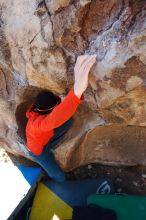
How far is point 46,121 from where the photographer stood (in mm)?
1990

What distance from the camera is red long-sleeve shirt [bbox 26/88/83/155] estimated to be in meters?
1.85

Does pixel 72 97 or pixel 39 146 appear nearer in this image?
pixel 72 97

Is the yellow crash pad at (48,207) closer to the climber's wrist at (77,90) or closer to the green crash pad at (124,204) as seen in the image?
the green crash pad at (124,204)

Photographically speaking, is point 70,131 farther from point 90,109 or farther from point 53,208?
point 53,208

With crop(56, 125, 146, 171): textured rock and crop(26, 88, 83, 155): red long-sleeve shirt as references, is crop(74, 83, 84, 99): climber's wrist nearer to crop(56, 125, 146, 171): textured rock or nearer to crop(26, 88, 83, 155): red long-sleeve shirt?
crop(26, 88, 83, 155): red long-sleeve shirt

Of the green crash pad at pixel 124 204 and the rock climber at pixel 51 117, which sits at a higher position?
the rock climber at pixel 51 117

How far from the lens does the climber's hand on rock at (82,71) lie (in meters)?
1.80

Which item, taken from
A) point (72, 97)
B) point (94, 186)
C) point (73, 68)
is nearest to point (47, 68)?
point (73, 68)

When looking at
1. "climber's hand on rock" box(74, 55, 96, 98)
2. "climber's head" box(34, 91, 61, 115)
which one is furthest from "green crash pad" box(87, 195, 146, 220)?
"climber's hand on rock" box(74, 55, 96, 98)

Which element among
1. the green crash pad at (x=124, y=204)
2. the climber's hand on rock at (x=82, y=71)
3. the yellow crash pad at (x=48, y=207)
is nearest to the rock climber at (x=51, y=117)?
the climber's hand on rock at (x=82, y=71)

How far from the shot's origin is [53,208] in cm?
262

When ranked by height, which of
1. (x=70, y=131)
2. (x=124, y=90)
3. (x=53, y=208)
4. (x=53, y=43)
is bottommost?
(x=53, y=208)

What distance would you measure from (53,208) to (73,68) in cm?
109

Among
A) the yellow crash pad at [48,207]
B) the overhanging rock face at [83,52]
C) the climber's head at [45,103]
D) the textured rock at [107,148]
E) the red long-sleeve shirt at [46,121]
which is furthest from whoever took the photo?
the yellow crash pad at [48,207]
